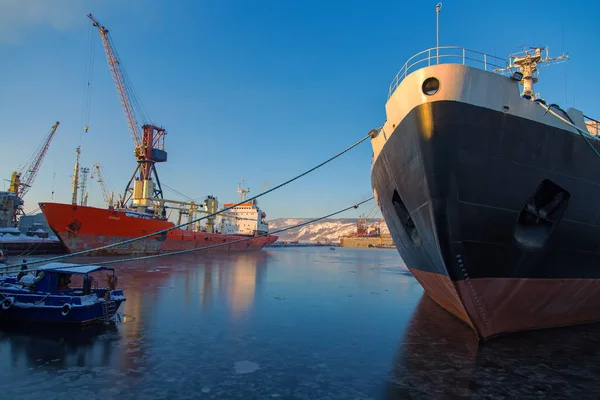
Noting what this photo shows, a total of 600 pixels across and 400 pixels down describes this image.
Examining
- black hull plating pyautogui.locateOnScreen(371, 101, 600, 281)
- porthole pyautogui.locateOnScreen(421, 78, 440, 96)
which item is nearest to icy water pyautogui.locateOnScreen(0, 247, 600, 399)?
black hull plating pyautogui.locateOnScreen(371, 101, 600, 281)

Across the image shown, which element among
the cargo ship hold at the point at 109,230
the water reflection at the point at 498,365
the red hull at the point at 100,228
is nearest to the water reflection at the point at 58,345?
the water reflection at the point at 498,365

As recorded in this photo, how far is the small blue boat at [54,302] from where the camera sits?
33.2 ft

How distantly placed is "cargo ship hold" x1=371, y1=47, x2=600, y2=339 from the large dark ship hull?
0.02m

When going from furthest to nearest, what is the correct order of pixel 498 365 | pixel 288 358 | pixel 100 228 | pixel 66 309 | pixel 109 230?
pixel 109 230 < pixel 100 228 < pixel 66 309 < pixel 288 358 < pixel 498 365

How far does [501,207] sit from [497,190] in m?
0.42

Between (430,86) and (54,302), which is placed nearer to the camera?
(430,86)

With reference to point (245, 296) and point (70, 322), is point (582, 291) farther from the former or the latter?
point (70, 322)

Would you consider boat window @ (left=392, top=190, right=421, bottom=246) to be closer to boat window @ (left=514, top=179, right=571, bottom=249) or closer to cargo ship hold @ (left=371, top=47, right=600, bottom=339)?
cargo ship hold @ (left=371, top=47, right=600, bottom=339)

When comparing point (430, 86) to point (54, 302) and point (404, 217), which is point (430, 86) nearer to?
point (404, 217)

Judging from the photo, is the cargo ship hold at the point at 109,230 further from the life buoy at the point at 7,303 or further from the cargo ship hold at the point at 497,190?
the cargo ship hold at the point at 497,190

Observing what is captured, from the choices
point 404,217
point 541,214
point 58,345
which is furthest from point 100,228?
point 541,214

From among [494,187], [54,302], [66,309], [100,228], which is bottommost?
[66,309]

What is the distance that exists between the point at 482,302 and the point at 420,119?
457 centimetres

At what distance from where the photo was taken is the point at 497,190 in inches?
323
